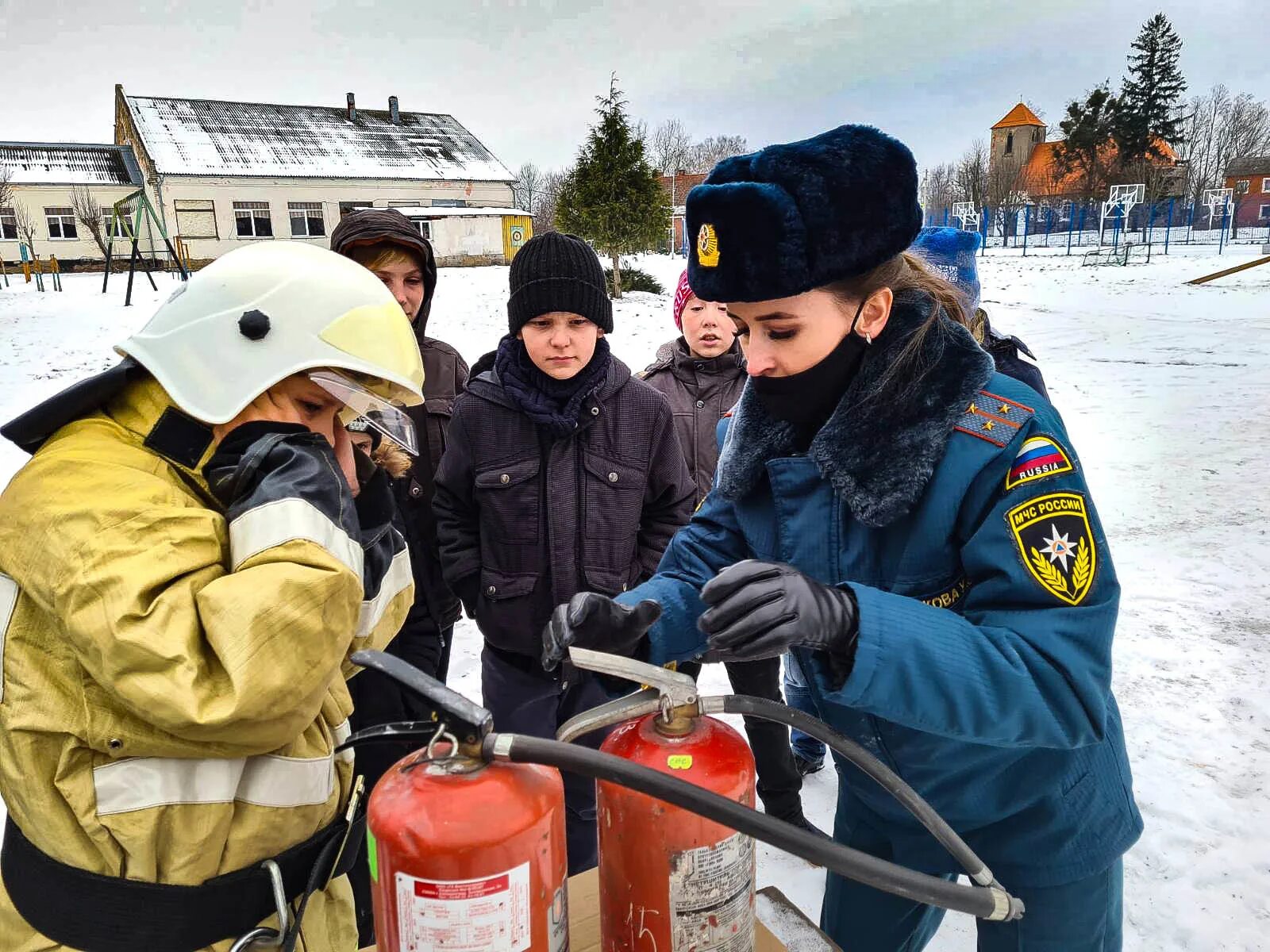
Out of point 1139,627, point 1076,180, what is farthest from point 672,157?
point 1139,627

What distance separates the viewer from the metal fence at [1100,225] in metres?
33.0

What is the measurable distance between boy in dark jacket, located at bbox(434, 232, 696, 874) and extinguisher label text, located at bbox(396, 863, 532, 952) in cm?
173

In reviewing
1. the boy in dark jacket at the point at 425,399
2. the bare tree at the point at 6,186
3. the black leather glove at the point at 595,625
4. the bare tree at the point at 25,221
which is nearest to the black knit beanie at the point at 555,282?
the boy in dark jacket at the point at 425,399

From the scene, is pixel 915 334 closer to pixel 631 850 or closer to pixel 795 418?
pixel 795 418

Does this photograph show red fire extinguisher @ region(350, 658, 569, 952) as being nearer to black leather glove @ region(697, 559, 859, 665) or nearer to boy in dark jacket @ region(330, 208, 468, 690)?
black leather glove @ region(697, 559, 859, 665)

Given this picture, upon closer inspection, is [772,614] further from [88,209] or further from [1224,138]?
[1224,138]

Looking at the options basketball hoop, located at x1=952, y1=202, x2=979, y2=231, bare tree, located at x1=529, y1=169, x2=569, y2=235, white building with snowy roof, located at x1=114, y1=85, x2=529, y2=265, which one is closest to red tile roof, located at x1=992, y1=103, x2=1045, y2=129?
basketball hoop, located at x1=952, y1=202, x2=979, y2=231

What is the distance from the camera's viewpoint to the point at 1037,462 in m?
1.27

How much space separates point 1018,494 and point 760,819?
0.68 meters

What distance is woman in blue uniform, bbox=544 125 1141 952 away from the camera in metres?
1.16

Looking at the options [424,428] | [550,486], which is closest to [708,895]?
[550,486]

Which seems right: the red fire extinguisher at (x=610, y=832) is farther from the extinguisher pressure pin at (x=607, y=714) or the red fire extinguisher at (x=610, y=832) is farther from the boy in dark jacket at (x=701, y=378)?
the boy in dark jacket at (x=701, y=378)

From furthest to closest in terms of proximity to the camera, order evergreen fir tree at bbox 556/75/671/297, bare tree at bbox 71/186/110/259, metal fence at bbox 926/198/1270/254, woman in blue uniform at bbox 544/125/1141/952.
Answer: metal fence at bbox 926/198/1270/254
bare tree at bbox 71/186/110/259
evergreen fir tree at bbox 556/75/671/297
woman in blue uniform at bbox 544/125/1141/952

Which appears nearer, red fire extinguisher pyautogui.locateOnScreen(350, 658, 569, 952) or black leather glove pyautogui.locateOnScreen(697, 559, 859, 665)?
red fire extinguisher pyautogui.locateOnScreen(350, 658, 569, 952)
